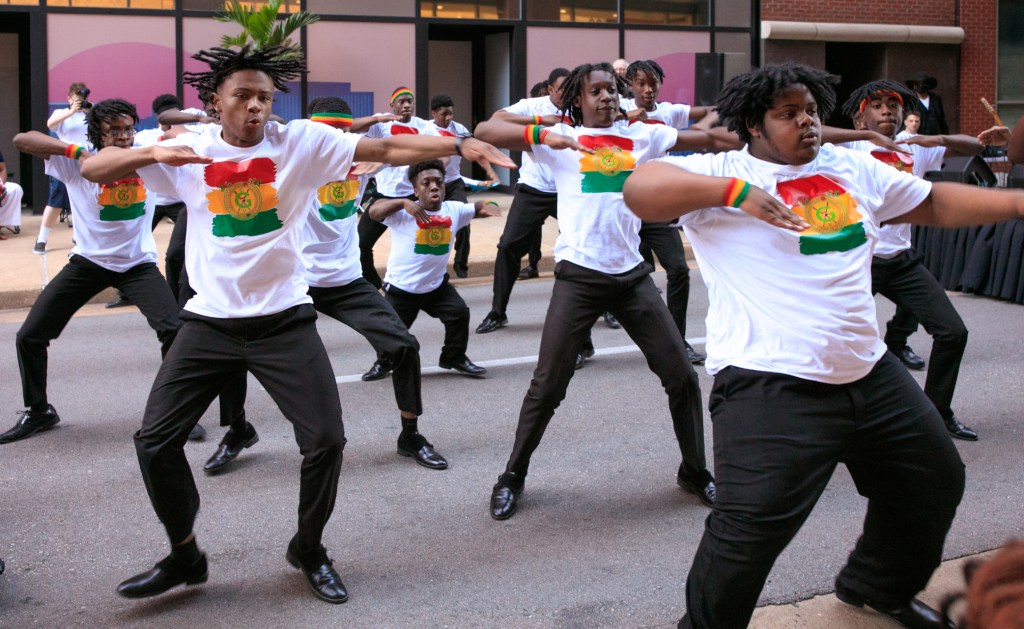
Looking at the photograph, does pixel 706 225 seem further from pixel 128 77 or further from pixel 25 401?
pixel 128 77

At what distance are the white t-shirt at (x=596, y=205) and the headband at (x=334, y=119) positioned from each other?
378 cm

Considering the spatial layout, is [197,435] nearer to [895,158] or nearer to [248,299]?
[248,299]

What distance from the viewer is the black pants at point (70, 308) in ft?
23.5

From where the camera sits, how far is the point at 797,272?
12.8ft

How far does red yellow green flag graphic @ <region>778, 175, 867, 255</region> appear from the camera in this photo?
392cm

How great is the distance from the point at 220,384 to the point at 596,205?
2.21 metres

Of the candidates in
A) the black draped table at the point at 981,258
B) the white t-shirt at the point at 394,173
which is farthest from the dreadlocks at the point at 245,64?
the black draped table at the point at 981,258

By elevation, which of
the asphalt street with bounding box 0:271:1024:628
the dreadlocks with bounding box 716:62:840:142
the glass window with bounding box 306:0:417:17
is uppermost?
the glass window with bounding box 306:0:417:17

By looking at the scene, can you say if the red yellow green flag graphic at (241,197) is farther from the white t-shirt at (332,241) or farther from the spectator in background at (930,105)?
the spectator in background at (930,105)

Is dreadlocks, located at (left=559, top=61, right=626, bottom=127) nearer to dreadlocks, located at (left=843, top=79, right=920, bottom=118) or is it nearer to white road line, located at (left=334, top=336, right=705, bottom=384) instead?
dreadlocks, located at (left=843, top=79, right=920, bottom=118)

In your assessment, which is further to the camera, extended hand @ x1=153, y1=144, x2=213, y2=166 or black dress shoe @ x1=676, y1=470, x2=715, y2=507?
black dress shoe @ x1=676, y1=470, x2=715, y2=507

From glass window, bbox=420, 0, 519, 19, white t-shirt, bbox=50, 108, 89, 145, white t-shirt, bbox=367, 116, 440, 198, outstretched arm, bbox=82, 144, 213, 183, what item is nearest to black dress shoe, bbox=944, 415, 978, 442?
outstretched arm, bbox=82, 144, 213, 183

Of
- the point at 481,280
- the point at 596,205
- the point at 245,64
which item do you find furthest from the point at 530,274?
the point at 245,64

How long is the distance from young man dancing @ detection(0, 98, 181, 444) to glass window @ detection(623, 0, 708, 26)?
1488 cm
